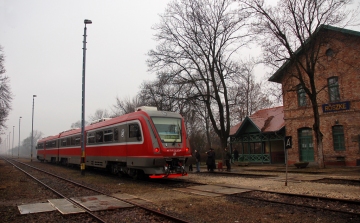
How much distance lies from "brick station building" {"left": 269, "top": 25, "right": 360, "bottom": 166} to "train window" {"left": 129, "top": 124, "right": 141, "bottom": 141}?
1203 centimetres

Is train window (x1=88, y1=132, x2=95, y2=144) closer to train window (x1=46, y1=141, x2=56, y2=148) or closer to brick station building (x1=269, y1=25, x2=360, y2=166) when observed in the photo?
train window (x1=46, y1=141, x2=56, y2=148)

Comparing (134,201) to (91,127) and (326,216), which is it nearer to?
(326,216)

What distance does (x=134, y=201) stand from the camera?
384 inches

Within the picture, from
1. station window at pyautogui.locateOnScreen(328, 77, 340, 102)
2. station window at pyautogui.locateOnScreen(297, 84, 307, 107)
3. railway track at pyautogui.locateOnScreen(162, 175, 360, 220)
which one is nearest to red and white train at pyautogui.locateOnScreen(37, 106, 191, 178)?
railway track at pyautogui.locateOnScreen(162, 175, 360, 220)

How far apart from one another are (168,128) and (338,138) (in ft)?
52.8

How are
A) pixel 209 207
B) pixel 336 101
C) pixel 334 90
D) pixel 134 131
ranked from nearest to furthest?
pixel 209 207, pixel 134 131, pixel 336 101, pixel 334 90

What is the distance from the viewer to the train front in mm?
13828

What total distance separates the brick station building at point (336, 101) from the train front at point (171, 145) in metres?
10.3

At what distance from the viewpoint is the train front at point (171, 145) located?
13.8 metres

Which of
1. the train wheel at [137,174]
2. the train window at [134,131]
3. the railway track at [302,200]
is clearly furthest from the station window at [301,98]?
the railway track at [302,200]

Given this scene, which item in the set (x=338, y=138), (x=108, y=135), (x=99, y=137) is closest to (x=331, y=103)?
(x=338, y=138)

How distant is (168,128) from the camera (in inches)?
574

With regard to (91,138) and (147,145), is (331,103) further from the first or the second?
(91,138)

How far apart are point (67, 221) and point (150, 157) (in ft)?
20.3
